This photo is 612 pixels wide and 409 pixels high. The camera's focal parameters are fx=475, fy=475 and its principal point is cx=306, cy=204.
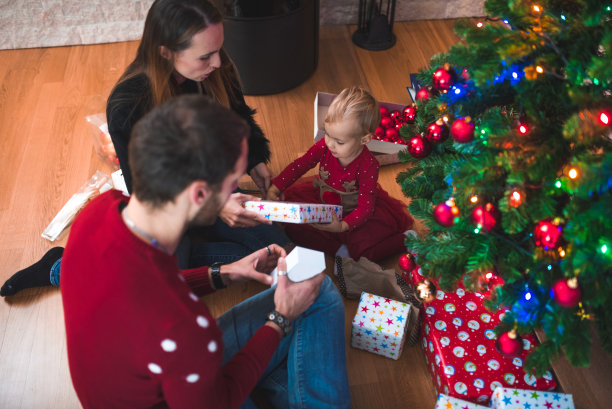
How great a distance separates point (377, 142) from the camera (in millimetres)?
2057

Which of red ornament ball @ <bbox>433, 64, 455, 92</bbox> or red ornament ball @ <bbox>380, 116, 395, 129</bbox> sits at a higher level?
red ornament ball @ <bbox>433, 64, 455, 92</bbox>

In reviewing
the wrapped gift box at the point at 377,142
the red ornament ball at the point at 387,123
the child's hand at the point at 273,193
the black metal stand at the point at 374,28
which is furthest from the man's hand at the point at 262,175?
the black metal stand at the point at 374,28

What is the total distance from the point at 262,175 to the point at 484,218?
1.01 meters

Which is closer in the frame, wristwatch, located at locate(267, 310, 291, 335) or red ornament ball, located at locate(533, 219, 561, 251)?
red ornament ball, located at locate(533, 219, 561, 251)

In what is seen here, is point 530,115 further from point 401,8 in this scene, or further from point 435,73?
point 401,8

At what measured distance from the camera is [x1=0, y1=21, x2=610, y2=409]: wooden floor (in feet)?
4.98

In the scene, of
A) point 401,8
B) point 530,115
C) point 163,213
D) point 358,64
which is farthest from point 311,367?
point 401,8

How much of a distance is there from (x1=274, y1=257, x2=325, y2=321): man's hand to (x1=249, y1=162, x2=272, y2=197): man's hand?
66 centimetres

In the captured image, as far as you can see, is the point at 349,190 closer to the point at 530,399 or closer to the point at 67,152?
the point at 530,399

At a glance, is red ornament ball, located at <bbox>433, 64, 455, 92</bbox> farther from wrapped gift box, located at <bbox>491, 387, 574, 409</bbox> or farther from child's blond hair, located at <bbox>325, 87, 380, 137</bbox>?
wrapped gift box, located at <bbox>491, 387, 574, 409</bbox>

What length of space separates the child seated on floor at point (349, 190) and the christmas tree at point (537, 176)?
1.57 ft

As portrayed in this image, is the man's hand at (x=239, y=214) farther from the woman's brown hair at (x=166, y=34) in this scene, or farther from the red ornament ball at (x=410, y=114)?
the red ornament ball at (x=410, y=114)

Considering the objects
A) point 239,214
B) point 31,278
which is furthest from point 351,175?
point 31,278

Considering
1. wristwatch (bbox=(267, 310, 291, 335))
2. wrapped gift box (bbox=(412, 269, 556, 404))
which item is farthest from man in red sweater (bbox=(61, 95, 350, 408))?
wrapped gift box (bbox=(412, 269, 556, 404))
